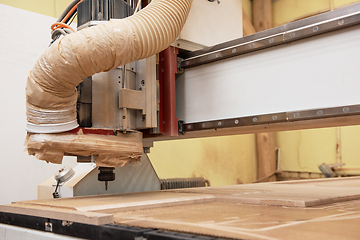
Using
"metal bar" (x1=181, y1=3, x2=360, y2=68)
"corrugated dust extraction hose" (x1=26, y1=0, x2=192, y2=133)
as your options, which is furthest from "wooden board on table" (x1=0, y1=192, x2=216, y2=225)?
"metal bar" (x1=181, y1=3, x2=360, y2=68)

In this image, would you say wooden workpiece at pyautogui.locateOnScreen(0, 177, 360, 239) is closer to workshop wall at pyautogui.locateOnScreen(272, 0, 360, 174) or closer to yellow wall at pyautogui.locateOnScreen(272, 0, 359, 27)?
workshop wall at pyautogui.locateOnScreen(272, 0, 360, 174)

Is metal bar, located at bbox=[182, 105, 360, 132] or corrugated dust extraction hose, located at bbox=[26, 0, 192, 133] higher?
corrugated dust extraction hose, located at bbox=[26, 0, 192, 133]

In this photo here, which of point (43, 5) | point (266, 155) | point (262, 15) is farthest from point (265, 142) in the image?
point (43, 5)

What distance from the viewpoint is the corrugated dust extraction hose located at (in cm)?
103

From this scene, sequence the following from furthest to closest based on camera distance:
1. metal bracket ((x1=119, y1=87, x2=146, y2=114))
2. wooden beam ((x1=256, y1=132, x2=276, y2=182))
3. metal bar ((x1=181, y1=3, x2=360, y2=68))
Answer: wooden beam ((x1=256, y1=132, x2=276, y2=182)) < metal bracket ((x1=119, y1=87, x2=146, y2=114)) < metal bar ((x1=181, y1=3, x2=360, y2=68))

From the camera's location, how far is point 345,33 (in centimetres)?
104

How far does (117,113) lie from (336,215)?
2.52ft

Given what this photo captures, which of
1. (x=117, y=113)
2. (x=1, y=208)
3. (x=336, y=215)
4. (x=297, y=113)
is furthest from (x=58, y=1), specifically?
(x=336, y=215)

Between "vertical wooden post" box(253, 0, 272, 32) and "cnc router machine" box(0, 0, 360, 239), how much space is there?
311 centimetres

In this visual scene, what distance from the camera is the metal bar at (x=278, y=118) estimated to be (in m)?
1.03

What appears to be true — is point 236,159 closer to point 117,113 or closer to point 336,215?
point 117,113

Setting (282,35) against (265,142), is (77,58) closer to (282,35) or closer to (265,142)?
(282,35)

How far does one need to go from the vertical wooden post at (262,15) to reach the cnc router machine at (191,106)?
10.2 ft

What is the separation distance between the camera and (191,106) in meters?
1.43
